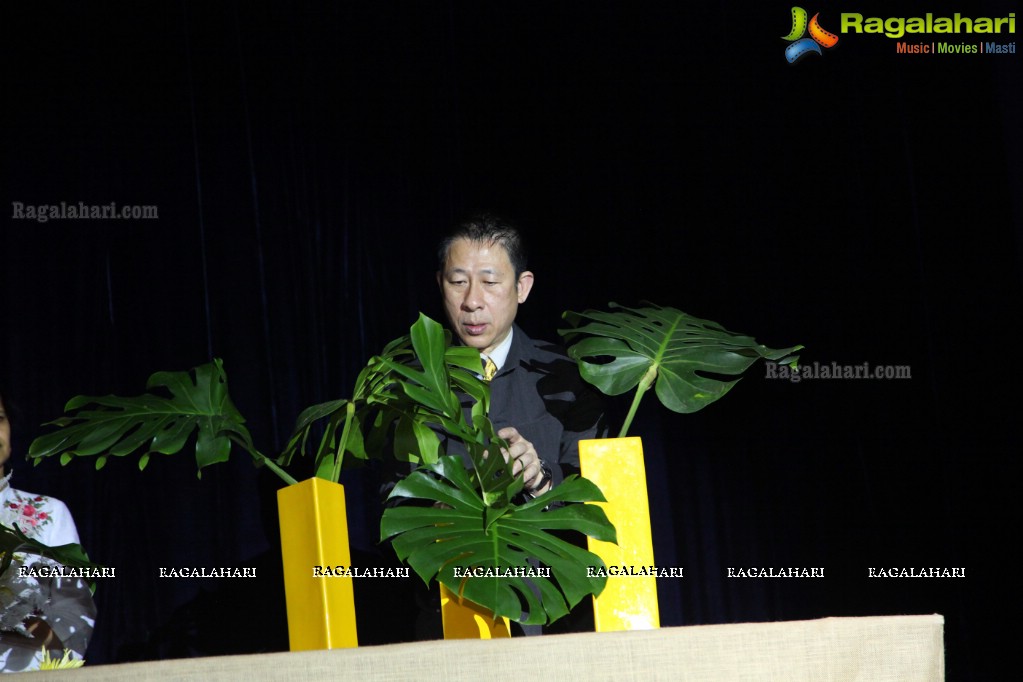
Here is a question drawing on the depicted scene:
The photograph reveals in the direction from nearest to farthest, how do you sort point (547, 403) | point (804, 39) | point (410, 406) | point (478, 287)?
point (410, 406) → point (547, 403) → point (478, 287) → point (804, 39)

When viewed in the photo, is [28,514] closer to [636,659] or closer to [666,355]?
[666,355]

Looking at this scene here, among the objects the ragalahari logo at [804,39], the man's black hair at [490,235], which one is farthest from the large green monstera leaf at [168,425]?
the ragalahari logo at [804,39]

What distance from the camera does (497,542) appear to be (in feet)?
3.12

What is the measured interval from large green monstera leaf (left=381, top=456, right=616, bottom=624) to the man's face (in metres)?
1.31

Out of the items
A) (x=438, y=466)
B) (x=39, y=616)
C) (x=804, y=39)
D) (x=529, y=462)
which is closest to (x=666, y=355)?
(x=529, y=462)

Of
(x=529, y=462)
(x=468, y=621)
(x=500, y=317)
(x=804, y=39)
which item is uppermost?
(x=804, y=39)

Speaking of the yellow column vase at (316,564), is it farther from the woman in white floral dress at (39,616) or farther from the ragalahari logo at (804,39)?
the ragalahari logo at (804,39)

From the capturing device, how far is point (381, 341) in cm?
294

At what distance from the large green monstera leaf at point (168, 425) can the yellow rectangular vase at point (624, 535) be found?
1.11ft

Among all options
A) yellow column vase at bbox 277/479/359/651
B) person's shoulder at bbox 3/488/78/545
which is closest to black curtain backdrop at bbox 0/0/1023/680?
person's shoulder at bbox 3/488/78/545

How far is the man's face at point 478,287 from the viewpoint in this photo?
2361 mm

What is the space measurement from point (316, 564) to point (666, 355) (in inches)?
20.8

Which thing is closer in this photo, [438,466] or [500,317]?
[438,466]

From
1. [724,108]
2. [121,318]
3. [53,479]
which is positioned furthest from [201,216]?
[724,108]
